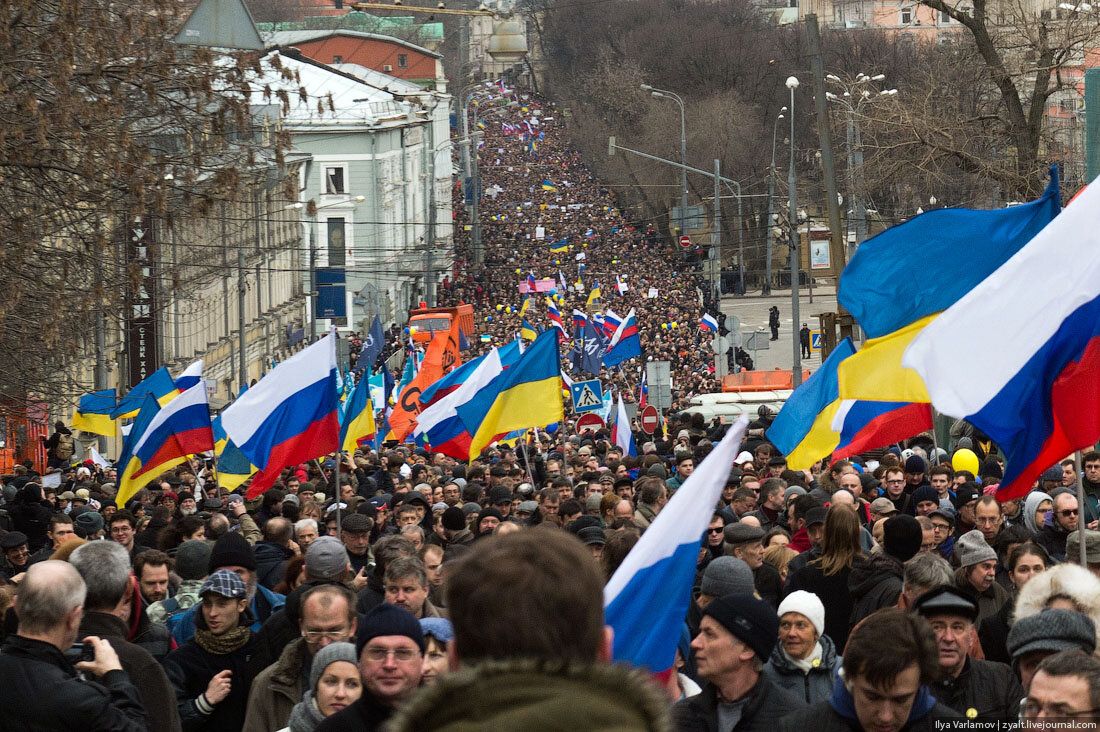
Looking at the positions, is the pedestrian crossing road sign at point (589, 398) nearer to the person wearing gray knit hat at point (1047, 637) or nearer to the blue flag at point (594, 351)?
the blue flag at point (594, 351)

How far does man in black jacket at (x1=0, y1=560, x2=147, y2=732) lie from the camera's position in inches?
193

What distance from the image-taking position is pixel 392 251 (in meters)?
67.9

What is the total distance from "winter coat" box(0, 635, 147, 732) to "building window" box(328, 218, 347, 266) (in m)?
55.5

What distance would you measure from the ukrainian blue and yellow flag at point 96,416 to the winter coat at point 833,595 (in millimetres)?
14416

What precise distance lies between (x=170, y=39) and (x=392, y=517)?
4.71 metres

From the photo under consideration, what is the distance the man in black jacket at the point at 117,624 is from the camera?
576 centimetres

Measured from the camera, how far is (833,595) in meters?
7.75

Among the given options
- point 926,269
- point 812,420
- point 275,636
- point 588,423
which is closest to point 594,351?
point 588,423

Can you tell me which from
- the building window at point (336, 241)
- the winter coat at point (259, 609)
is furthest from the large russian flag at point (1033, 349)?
the building window at point (336, 241)

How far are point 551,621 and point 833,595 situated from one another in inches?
201

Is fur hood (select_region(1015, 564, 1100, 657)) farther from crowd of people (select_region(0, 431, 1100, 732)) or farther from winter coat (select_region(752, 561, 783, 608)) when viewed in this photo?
winter coat (select_region(752, 561, 783, 608))

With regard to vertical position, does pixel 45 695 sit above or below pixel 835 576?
above

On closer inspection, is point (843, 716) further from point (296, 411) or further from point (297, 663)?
point (296, 411)

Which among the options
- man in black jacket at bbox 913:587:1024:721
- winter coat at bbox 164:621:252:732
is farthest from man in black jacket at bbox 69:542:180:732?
man in black jacket at bbox 913:587:1024:721
